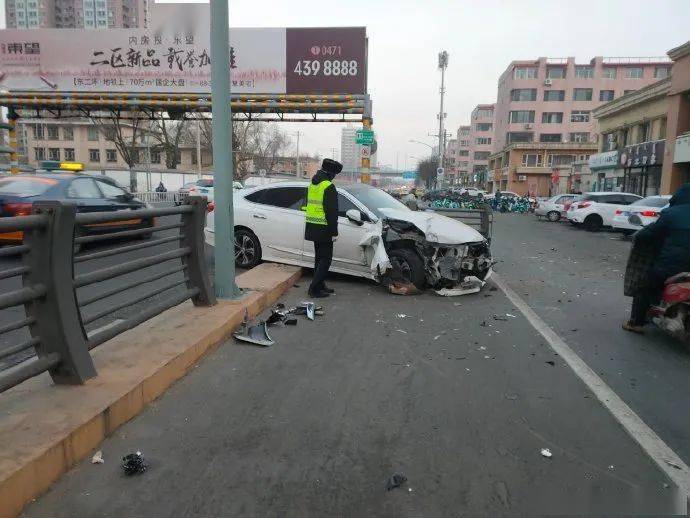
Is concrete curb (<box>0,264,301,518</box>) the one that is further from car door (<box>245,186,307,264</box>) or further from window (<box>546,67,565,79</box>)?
window (<box>546,67,565,79</box>)

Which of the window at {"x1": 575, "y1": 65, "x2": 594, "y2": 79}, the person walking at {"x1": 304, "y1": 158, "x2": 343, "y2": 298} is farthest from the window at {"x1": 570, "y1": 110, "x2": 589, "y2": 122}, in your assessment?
the person walking at {"x1": 304, "y1": 158, "x2": 343, "y2": 298}

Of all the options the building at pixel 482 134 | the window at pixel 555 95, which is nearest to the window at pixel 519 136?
the window at pixel 555 95

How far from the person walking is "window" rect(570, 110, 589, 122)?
262ft

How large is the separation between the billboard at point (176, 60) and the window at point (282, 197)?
13.0 m

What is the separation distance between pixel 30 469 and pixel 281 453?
127 centimetres

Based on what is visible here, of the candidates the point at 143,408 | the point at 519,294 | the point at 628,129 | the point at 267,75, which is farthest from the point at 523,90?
the point at 143,408

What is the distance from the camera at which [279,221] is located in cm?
830

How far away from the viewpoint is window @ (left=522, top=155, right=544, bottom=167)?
217ft

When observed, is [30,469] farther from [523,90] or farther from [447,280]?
[523,90]

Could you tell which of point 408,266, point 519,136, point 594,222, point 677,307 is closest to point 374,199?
point 408,266

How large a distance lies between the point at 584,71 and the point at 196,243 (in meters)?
83.2

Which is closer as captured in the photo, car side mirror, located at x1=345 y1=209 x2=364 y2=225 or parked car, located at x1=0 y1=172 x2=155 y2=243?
Result: car side mirror, located at x1=345 y1=209 x2=364 y2=225

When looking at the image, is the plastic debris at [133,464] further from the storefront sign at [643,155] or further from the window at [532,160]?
the window at [532,160]

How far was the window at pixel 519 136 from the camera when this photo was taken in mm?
76500
